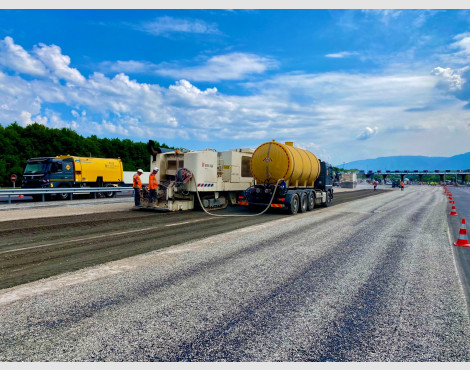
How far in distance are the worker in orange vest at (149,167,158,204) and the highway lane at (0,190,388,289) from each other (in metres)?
1.83

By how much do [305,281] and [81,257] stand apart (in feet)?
14.4

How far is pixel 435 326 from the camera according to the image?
3826 mm

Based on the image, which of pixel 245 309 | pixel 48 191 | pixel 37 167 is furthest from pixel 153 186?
pixel 245 309

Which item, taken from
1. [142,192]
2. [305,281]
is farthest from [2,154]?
[305,281]

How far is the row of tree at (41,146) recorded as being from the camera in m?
44.1

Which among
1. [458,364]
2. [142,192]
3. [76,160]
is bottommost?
[458,364]

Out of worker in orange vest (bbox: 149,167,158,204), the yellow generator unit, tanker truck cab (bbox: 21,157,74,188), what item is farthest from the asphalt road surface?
the yellow generator unit

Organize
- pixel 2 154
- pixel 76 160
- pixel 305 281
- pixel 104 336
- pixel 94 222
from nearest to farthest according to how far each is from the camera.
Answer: pixel 104 336
pixel 305 281
pixel 94 222
pixel 76 160
pixel 2 154

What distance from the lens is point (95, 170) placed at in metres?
23.9

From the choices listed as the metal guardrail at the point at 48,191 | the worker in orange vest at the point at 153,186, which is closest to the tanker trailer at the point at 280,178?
the worker in orange vest at the point at 153,186

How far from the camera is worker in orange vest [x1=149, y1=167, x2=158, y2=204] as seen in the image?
14922mm

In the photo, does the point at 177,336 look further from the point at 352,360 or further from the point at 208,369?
the point at 352,360

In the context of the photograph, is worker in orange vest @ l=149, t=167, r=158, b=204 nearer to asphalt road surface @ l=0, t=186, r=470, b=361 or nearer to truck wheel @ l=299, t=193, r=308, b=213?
truck wheel @ l=299, t=193, r=308, b=213

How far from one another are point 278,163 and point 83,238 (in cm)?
873
